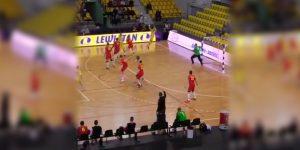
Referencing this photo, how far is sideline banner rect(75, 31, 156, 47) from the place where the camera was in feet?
88.8

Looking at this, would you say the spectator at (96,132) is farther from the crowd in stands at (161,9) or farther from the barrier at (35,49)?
the crowd in stands at (161,9)

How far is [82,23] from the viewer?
29422 mm

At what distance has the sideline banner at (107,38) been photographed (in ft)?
88.8

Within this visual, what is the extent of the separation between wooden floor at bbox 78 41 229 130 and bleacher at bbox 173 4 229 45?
15.2 ft

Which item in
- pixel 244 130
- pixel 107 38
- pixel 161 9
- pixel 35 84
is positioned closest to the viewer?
pixel 244 130

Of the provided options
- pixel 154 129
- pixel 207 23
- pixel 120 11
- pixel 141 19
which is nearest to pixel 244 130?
pixel 154 129

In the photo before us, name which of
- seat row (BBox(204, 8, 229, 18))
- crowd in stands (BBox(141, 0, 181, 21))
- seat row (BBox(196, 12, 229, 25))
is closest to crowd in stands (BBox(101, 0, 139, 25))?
crowd in stands (BBox(141, 0, 181, 21))

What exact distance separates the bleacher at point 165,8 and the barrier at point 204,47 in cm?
382

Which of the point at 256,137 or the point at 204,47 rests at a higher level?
the point at 256,137

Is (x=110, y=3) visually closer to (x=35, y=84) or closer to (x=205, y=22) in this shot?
(x=205, y=22)

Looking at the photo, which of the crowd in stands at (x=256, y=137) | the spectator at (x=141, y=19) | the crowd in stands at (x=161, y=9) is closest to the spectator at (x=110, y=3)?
the spectator at (x=141, y=19)

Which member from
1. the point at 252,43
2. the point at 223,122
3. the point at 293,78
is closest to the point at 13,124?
the point at 252,43

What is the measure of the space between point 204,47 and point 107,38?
5663 mm

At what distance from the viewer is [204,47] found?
25.0 metres
